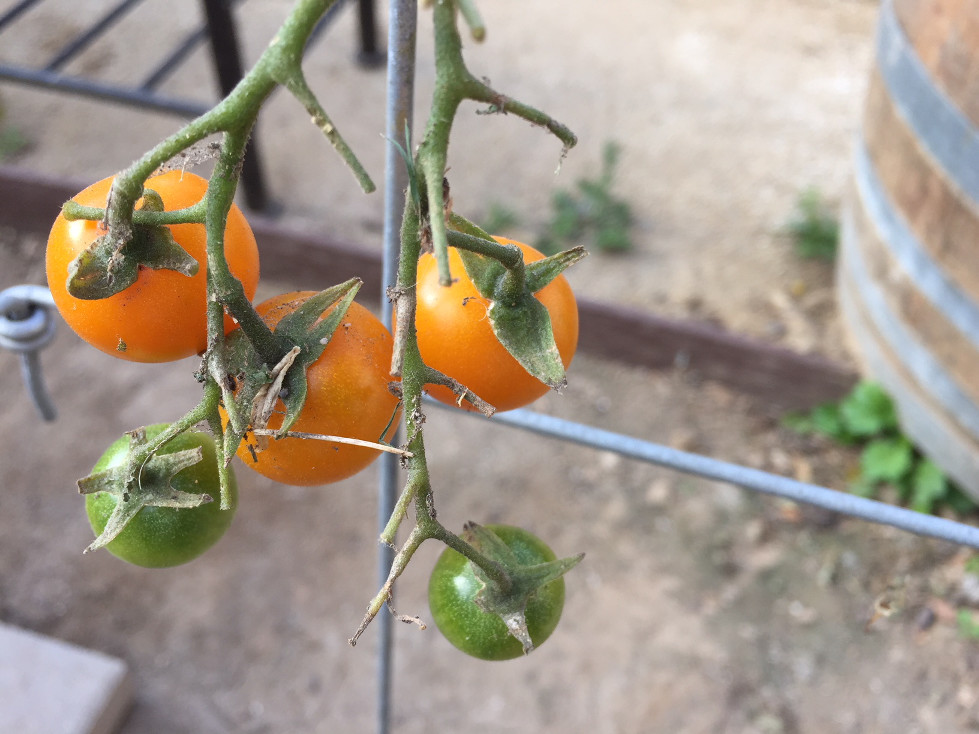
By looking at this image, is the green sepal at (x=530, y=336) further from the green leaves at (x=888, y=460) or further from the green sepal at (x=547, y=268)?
the green leaves at (x=888, y=460)

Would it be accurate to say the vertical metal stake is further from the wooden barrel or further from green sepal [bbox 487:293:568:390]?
the wooden barrel

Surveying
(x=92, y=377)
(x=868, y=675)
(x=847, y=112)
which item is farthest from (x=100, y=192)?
(x=847, y=112)

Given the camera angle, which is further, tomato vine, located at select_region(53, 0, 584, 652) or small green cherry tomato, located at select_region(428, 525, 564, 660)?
small green cherry tomato, located at select_region(428, 525, 564, 660)

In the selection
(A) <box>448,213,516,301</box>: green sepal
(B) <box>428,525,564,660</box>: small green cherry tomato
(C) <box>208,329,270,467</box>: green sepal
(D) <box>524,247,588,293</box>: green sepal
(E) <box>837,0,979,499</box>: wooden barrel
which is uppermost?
(A) <box>448,213,516,301</box>: green sepal

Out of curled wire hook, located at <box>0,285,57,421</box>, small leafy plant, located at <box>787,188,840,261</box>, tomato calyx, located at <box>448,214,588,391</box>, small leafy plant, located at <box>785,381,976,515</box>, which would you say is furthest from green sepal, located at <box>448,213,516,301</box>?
small leafy plant, located at <box>787,188,840,261</box>

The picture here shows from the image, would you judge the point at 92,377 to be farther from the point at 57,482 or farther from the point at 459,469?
the point at 459,469

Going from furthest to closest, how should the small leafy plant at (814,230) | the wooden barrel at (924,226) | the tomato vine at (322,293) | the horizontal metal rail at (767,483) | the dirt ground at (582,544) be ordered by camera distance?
the small leafy plant at (814,230)
the dirt ground at (582,544)
the wooden barrel at (924,226)
the horizontal metal rail at (767,483)
the tomato vine at (322,293)

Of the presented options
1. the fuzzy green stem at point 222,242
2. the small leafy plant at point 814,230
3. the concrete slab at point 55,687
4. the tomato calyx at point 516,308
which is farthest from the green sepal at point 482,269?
the small leafy plant at point 814,230
